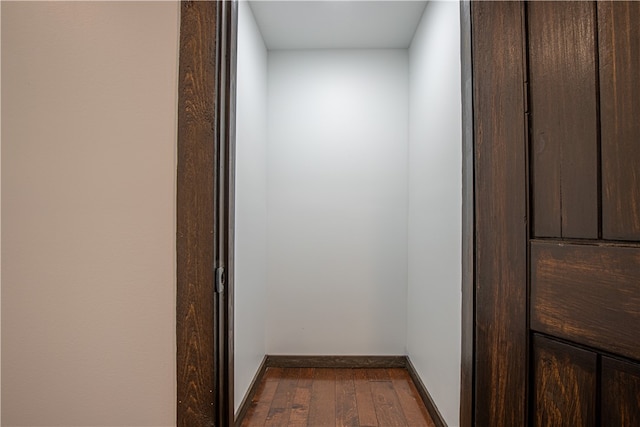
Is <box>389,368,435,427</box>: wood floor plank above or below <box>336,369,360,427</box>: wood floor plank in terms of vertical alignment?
below

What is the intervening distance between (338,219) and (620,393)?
104 inches

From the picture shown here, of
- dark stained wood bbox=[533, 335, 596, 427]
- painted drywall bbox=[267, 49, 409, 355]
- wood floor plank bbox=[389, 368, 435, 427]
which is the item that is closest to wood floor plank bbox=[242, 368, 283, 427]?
painted drywall bbox=[267, 49, 409, 355]

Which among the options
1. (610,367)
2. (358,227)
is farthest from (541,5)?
(358,227)

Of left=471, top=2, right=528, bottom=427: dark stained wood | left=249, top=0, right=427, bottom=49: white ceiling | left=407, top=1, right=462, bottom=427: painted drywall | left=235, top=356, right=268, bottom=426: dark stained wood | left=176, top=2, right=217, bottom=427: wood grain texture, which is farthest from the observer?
left=249, top=0, right=427, bottom=49: white ceiling

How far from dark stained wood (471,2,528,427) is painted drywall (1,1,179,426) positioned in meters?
0.76

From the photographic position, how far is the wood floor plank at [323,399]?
2428mm

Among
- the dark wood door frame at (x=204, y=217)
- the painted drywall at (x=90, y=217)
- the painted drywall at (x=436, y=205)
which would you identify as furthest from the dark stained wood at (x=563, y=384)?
the painted drywall at (x=436, y=205)

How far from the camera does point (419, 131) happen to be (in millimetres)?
2971

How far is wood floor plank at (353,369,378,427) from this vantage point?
2429mm

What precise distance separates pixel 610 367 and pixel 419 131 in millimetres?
2324

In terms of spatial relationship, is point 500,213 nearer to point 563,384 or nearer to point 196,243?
point 563,384

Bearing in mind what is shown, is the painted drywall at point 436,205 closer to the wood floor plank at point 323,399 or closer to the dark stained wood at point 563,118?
the wood floor plank at point 323,399

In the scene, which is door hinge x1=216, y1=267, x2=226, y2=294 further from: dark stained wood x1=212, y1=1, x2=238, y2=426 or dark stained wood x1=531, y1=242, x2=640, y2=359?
dark stained wood x1=531, y1=242, x2=640, y2=359

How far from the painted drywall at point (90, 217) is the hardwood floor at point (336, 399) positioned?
1461mm
